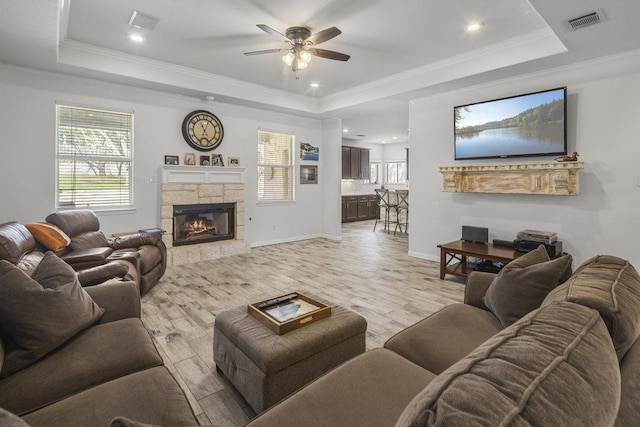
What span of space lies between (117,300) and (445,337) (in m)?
1.86

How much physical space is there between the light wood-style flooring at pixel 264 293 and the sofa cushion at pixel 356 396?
0.75 metres

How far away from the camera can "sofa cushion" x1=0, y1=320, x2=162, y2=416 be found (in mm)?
1209

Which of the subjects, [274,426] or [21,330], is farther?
[21,330]

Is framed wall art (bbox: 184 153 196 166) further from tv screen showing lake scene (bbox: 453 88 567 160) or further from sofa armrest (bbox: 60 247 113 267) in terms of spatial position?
tv screen showing lake scene (bbox: 453 88 567 160)

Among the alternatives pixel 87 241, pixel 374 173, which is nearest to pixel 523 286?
pixel 87 241

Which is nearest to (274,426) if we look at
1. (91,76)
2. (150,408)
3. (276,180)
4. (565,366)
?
(150,408)

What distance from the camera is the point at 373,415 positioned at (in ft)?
3.62

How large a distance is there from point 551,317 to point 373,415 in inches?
25.3

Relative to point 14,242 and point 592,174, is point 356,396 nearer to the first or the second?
point 14,242

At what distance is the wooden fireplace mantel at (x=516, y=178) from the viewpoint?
380 cm

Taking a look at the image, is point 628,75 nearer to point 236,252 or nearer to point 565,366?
point 565,366

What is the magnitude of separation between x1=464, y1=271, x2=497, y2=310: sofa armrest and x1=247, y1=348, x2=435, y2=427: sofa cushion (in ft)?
2.93

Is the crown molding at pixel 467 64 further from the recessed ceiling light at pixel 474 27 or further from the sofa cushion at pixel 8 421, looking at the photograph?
the sofa cushion at pixel 8 421

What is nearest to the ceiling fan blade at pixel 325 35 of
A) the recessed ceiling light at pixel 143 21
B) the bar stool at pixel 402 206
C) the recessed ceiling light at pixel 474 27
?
the recessed ceiling light at pixel 474 27
